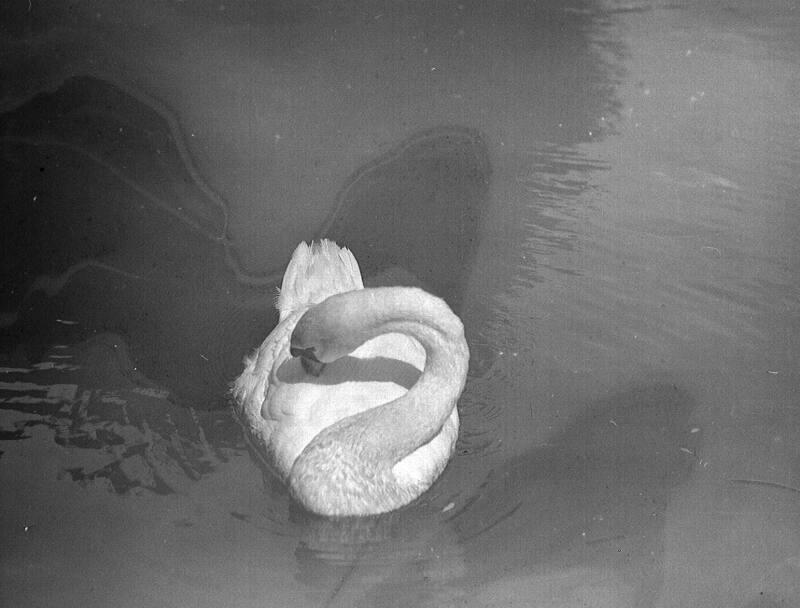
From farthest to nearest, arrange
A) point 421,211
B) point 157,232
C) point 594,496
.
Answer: point 421,211, point 157,232, point 594,496

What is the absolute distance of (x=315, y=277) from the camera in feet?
10.7

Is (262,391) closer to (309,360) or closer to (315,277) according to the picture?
(309,360)

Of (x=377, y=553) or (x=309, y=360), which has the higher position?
(x=309, y=360)

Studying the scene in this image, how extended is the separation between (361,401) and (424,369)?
8.0 inches

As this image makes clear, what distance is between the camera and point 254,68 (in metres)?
4.45

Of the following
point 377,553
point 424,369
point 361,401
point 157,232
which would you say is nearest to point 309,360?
point 361,401

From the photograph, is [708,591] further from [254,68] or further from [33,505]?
[254,68]

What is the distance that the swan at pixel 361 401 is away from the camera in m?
2.60

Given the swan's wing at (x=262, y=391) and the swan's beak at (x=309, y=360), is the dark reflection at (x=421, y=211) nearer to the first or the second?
the swan's wing at (x=262, y=391)

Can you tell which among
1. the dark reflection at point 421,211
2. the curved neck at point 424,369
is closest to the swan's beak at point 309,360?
the curved neck at point 424,369

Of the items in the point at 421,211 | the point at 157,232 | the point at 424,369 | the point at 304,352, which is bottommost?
the point at 421,211

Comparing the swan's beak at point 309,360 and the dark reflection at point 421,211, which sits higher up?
the swan's beak at point 309,360

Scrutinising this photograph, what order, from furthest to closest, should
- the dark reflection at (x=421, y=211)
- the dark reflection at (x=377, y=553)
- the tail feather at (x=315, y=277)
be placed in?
the dark reflection at (x=421, y=211)
the tail feather at (x=315, y=277)
the dark reflection at (x=377, y=553)

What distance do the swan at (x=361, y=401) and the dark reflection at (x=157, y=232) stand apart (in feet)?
1.31
